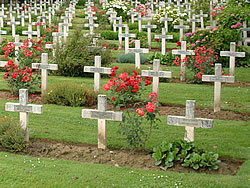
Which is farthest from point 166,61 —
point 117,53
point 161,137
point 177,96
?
point 161,137

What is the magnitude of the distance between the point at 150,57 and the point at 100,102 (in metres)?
9.16

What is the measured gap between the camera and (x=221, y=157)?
737cm

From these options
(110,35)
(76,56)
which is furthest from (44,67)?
(110,35)

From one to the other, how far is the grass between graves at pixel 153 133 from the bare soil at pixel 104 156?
0.24m

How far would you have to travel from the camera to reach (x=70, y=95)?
1102 cm

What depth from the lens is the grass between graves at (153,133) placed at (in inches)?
308

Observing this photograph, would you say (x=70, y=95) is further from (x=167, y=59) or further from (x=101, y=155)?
(x=167, y=59)

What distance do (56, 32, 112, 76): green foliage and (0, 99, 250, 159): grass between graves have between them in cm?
401

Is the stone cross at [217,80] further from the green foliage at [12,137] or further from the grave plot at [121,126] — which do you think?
the green foliage at [12,137]

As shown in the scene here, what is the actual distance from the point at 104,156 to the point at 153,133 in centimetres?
144

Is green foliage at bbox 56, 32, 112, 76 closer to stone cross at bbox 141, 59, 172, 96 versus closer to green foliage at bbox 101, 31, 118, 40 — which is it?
stone cross at bbox 141, 59, 172, 96

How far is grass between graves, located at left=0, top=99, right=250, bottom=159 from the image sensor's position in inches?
308

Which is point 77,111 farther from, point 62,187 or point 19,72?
point 62,187

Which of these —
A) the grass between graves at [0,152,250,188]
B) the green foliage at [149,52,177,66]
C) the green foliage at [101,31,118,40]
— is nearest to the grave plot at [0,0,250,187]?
the grass between graves at [0,152,250,188]
